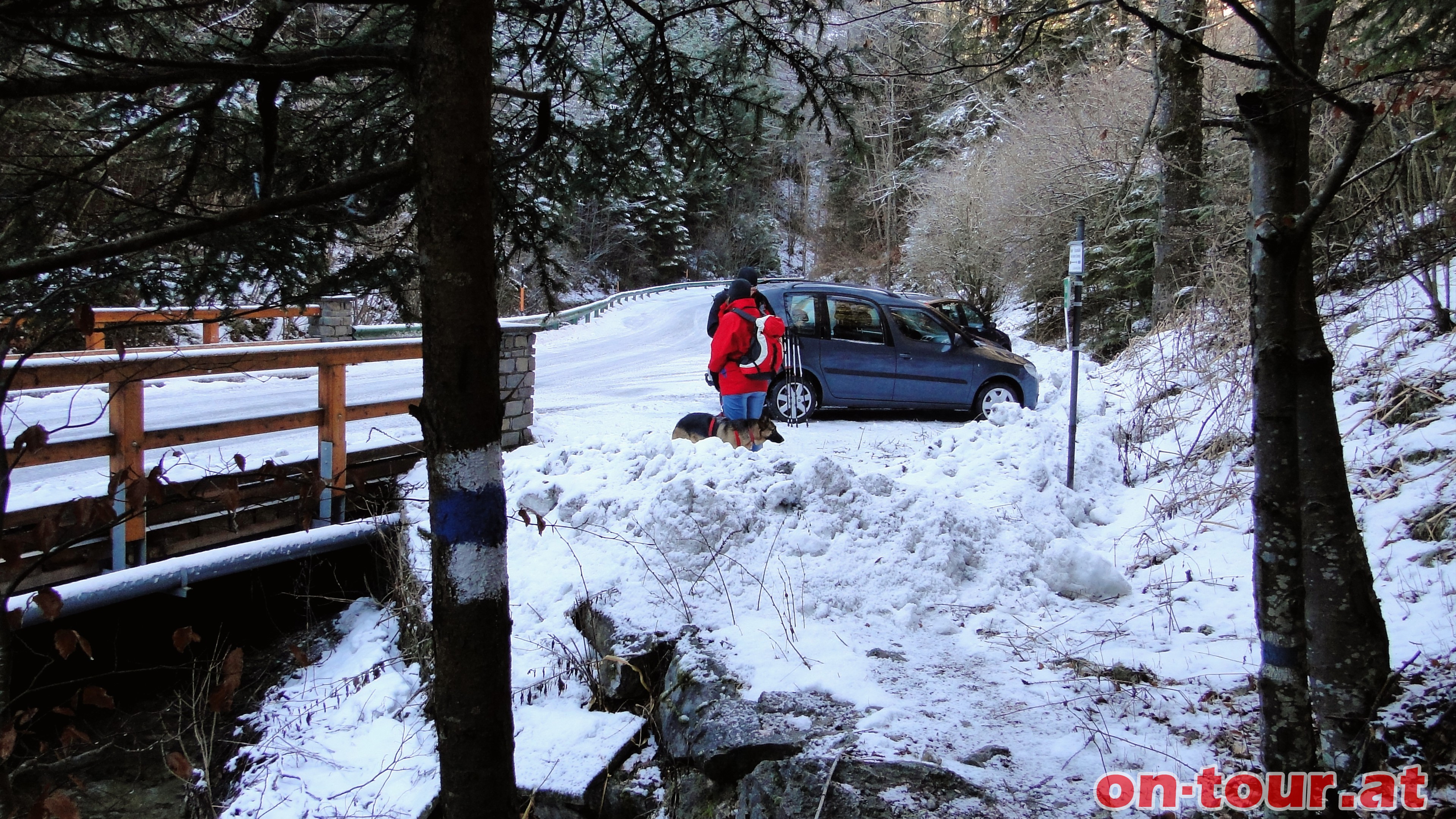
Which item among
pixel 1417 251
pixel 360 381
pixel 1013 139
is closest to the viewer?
pixel 1417 251

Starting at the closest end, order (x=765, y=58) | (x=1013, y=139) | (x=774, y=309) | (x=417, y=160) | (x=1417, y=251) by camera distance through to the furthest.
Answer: (x=417, y=160)
(x=765, y=58)
(x=1417, y=251)
(x=774, y=309)
(x=1013, y=139)

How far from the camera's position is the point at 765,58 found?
4531 millimetres

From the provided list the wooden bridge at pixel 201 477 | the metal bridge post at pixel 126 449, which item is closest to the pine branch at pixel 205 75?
the wooden bridge at pixel 201 477

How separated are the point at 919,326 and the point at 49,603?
990 centimetres

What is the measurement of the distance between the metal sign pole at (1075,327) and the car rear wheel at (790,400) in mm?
3585

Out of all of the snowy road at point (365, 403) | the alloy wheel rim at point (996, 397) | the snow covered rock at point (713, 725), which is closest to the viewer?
the snow covered rock at point (713, 725)

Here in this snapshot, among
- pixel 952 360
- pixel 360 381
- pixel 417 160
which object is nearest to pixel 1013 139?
pixel 952 360

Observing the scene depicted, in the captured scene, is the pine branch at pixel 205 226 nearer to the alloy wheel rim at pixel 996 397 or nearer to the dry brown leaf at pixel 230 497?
the dry brown leaf at pixel 230 497

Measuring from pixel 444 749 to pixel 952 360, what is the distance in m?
9.75

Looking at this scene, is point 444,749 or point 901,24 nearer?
point 444,749

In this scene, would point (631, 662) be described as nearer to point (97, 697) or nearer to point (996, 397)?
point (97, 697)

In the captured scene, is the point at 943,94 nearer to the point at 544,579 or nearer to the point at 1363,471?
the point at 1363,471

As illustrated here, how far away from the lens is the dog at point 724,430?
25.2 feet

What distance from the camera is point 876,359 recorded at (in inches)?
426
